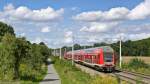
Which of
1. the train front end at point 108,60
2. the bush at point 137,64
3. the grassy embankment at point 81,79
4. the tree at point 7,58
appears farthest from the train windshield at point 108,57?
the tree at point 7,58

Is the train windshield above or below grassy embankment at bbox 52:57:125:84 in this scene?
above

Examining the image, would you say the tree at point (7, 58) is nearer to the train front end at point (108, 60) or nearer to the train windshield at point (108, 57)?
the train front end at point (108, 60)

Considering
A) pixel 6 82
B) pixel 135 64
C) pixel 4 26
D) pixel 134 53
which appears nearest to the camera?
pixel 6 82

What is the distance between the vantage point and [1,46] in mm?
30328

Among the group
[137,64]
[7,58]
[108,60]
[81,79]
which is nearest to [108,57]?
[108,60]

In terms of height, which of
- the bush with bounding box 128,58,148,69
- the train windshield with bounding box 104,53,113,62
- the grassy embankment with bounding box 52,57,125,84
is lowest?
the grassy embankment with bounding box 52,57,125,84

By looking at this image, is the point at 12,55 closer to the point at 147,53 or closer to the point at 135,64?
the point at 135,64

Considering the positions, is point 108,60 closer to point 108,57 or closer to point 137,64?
point 108,57

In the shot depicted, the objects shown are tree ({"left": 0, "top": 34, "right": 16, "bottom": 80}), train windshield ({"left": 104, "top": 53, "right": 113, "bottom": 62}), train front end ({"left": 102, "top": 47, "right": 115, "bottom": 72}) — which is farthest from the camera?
train windshield ({"left": 104, "top": 53, "right": 113, "bottom": 62})

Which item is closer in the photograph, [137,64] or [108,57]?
[108,57]

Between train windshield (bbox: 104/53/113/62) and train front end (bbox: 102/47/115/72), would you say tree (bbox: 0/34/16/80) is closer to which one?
train front end (bbox: 102/47/115/72)

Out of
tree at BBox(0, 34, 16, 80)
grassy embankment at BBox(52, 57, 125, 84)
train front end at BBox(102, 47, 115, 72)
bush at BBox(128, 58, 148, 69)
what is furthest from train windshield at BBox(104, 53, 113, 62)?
tree at BBox(0, 34, 16, 80)

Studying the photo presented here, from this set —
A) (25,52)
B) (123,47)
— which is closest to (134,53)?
(123,47)

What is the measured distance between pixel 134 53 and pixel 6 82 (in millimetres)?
78203
